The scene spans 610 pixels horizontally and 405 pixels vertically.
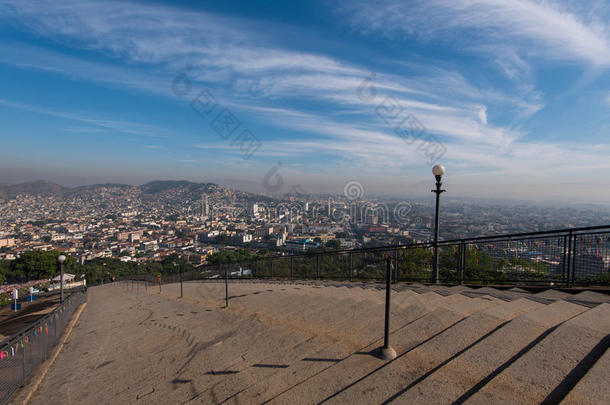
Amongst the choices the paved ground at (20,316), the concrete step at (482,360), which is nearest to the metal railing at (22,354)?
the concrete step at (482,360)

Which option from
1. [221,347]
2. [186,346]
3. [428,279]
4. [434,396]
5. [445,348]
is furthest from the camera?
[428,279]

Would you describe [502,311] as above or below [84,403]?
above

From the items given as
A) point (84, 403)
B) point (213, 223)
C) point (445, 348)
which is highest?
point (445, 348)

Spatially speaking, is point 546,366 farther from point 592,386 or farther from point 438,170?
point 438,170

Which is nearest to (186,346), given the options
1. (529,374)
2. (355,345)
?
(355,345)

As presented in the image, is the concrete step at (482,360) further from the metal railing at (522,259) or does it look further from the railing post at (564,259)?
the railing post at (564,259)

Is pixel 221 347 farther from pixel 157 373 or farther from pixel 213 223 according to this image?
pixel 213 223
